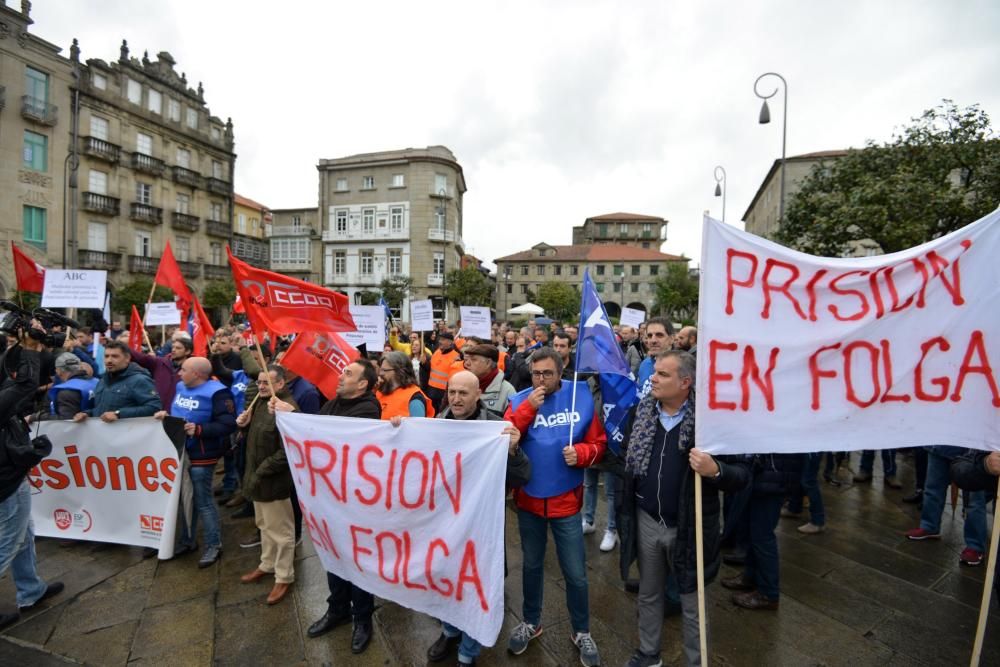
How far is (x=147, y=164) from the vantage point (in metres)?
30.7

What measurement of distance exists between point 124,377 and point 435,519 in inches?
138

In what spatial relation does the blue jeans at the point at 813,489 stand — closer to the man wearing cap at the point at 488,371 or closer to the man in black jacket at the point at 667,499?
the man in black jacket at the point at 667,499

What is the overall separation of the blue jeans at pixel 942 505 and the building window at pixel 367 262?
44.3 m

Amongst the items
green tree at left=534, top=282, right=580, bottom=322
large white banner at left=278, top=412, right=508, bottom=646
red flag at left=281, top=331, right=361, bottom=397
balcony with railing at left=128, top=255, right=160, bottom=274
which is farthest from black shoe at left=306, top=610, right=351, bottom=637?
green tree at left=534, top=282, right=580, bottom=322

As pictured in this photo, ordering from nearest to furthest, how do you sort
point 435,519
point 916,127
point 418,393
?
1. point 435,519
2. point 418,393
3. point 916,127

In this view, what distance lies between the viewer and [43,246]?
25219mm

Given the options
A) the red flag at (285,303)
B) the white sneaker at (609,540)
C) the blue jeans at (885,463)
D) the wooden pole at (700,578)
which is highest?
the red flag at (285,303)

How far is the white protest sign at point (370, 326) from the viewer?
7.23 m

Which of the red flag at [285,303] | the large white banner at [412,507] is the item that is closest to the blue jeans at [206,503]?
the red flag at [285,303]

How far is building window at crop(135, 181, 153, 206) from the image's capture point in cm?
3059

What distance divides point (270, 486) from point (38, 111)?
33.5 meters

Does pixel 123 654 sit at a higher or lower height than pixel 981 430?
lower

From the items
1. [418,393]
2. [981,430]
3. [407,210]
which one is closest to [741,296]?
[981,430]

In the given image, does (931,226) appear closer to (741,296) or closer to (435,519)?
(741,296)
